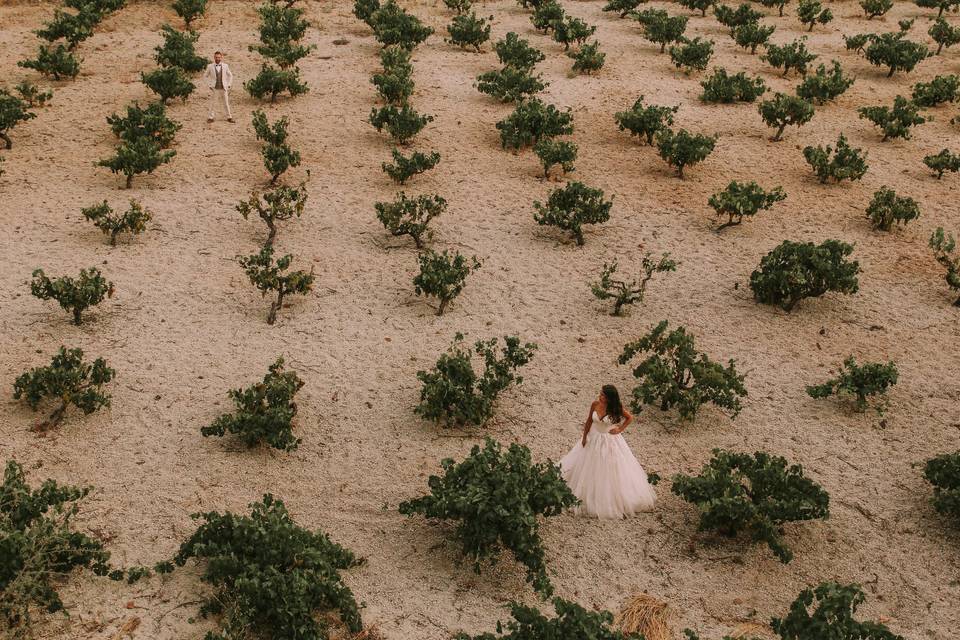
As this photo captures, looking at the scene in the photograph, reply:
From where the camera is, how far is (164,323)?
38.2 ft

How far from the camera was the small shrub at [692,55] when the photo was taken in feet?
68.5

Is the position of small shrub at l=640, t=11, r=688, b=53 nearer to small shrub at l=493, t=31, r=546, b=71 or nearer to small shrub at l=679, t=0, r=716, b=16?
small shrub at l=679, t=0, r=716, b=16

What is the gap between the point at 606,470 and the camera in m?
8.50

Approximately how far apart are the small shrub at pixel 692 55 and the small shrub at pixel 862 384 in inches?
503

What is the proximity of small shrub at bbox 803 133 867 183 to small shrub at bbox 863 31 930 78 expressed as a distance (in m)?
6.78

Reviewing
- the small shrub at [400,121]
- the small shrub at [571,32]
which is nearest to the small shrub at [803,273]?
the small shrub at [400,121]

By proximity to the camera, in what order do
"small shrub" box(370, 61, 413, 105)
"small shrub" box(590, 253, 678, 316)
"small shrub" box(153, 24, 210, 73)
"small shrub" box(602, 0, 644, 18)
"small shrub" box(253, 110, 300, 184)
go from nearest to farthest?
1. "small shrub" box(590, 253, 678, 316)
2. "small shrub" box(253, 110, 300, 184)
3. "small shrub" box(370, 61, 413, 105)
4. "small shrub" box(153, 24, 210, 73)
5. "small shrub" box(602, 0, 644, 18)

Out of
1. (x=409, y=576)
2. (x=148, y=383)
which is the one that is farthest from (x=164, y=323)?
(x=409, y=576)

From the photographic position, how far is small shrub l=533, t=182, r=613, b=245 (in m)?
13.8

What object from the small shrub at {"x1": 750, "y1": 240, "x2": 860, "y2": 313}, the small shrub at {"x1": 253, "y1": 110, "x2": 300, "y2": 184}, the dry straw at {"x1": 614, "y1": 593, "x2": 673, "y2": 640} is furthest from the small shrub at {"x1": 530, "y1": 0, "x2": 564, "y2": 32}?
the dry straw at {"x1": 614, "y1": 593, "x2": 673, "y2": 640}

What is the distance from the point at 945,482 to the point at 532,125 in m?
10.9

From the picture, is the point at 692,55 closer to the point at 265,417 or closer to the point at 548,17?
the point at 548,17

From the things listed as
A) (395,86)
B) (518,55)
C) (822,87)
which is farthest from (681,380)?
(518,55)

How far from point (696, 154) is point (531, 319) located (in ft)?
18.8
